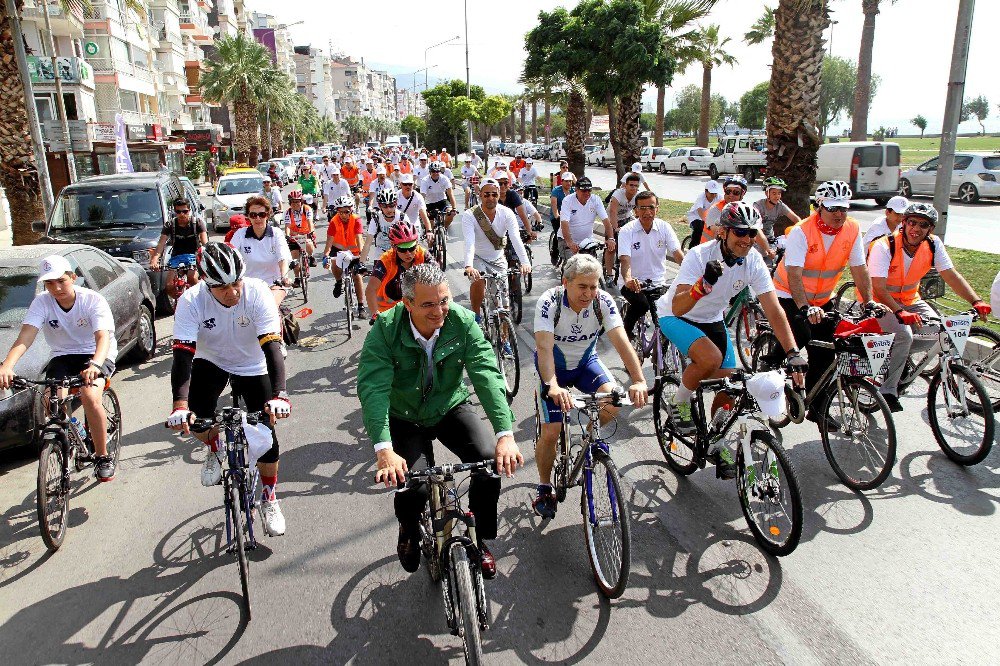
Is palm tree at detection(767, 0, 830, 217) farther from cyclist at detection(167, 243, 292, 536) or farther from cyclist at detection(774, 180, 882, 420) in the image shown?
cyclist at detection(167, 243, 292, 536)

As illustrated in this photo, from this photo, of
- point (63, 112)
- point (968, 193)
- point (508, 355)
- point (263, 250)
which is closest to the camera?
point (508, 355)

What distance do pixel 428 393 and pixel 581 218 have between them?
745 cm

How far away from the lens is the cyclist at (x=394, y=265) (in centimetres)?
689

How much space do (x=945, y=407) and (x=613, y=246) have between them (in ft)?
16.4

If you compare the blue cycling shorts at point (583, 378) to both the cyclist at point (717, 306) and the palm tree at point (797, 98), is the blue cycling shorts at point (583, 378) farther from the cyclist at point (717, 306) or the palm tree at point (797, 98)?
the palm tree at point (797, 98)

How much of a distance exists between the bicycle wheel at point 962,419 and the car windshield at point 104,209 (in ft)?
38.2

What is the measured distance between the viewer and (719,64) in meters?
45.2

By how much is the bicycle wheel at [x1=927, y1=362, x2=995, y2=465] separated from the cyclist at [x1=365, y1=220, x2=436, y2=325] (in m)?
4.38

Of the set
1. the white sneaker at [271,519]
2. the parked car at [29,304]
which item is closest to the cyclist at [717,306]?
the white sneaker at [271,519]

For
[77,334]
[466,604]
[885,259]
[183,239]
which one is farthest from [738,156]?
[466,604]

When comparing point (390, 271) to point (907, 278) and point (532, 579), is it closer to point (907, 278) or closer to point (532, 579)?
point (532, 579)

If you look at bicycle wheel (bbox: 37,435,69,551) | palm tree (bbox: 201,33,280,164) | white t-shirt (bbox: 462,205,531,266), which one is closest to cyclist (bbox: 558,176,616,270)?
white t-shirt (bbox: 462,205,531,266)

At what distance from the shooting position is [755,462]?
14.6 ft

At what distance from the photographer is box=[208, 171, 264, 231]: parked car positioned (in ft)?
74.8
